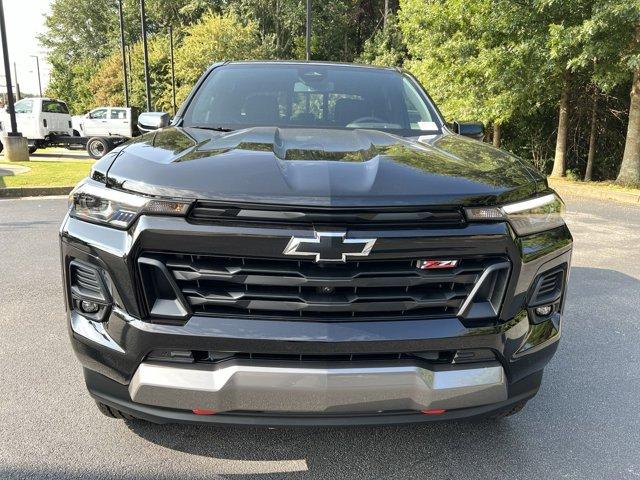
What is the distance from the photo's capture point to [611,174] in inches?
671

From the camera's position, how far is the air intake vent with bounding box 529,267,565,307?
6.75 ft

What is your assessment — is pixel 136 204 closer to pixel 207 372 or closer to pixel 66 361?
pixel 207 372

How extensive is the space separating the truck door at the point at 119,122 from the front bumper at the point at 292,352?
2378 centimetres

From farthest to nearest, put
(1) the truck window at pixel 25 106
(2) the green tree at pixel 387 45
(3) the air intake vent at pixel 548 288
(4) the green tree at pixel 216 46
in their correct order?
(4) the green tree at pixel 216 46 → (2) the green tree at pixel 387 45 → (1) the truck window at pixel 25 106 → (3) the air intake vent at pixel 548 288

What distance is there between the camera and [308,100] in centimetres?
340

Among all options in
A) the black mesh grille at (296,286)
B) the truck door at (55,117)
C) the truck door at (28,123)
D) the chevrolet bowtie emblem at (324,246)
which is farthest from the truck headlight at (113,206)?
the truck door at (55,117)

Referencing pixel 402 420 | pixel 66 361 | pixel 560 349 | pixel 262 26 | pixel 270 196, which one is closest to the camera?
pixel 270 196

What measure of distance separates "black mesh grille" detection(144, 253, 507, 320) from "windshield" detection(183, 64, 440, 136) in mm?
1431

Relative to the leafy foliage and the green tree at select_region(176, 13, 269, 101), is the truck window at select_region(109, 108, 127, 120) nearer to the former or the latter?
the green tree at select_region(176, 13, 269, 101)

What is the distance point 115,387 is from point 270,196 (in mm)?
939

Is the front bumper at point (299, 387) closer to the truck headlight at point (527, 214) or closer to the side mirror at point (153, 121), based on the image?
the truck headlight at point (527, 214)

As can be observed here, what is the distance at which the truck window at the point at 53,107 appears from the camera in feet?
68.2

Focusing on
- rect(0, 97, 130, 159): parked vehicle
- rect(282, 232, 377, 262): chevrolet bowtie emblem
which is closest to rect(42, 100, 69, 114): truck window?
rect(0, 97, 130, 159): parked vehicle

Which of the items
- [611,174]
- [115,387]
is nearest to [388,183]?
[115,387]
